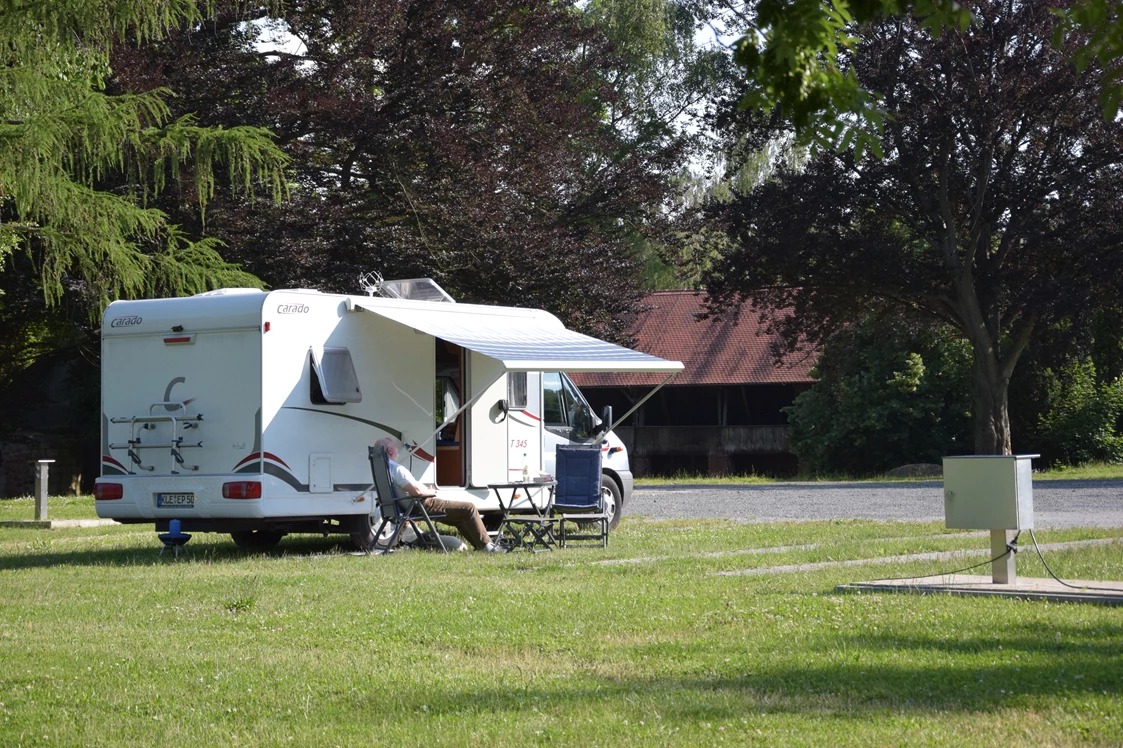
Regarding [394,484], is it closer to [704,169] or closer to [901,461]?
[901,461]

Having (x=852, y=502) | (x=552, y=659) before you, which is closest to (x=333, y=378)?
(x=552, y=659)

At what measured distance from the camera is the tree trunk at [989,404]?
3022cm

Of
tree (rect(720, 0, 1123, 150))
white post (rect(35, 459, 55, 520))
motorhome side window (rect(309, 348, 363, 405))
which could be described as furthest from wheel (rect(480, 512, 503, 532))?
tree (rect(720, 0, 1123, 150))

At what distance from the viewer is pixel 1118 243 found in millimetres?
27688

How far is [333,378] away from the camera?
44.0 ft

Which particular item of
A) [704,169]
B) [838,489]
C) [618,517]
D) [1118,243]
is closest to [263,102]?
[618,517]

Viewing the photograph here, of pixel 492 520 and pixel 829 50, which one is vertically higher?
pixel 829 50

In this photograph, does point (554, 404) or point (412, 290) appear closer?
point (412, 290)

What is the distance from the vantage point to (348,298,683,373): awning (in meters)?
13.3

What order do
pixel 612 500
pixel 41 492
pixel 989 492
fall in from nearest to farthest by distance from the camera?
pixel 989 492 < pixel 612 500 < pixel 41 492

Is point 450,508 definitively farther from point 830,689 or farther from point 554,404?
point 830,689

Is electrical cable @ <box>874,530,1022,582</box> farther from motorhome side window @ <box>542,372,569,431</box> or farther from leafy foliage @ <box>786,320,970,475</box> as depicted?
leafy foliage @ <box>786,320,970,475</box>

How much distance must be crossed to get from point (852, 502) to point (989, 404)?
10.9 m

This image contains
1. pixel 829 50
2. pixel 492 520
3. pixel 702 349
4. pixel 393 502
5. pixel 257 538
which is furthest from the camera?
pixel 702 349
